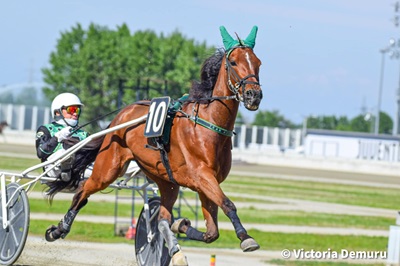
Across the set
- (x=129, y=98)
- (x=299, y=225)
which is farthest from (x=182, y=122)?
(x=129, y=98)

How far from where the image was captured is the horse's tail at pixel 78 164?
10977 millimetres

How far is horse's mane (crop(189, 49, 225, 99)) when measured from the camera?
968 centimetres

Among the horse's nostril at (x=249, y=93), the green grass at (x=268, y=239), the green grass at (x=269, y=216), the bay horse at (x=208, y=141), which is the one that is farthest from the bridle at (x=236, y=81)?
the green grass at (x=269, y=216)

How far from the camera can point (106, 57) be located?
244 feet

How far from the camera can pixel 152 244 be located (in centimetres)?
1092

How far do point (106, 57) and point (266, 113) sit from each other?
29.4 metres

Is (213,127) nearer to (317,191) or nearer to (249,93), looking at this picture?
(249,93)

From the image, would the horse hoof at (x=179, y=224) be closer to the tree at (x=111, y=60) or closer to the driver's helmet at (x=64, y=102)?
the driver's helmet at (x=64, y=102)

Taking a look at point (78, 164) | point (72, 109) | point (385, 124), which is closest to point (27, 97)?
point (385, 124)

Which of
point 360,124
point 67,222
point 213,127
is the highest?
point 360,124

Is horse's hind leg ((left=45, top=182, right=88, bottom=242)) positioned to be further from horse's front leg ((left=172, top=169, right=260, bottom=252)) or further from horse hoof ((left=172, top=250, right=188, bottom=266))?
horse hoof ((left=172, top=250, right=188, bottom=266))

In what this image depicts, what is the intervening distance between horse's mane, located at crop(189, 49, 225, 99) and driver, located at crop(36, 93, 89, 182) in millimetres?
1902

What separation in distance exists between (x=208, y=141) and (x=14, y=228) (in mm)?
2775

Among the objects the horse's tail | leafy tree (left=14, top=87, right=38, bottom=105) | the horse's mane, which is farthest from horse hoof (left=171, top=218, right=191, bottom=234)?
leafy tree (left=14, top=87, right=38, bottom=105)
